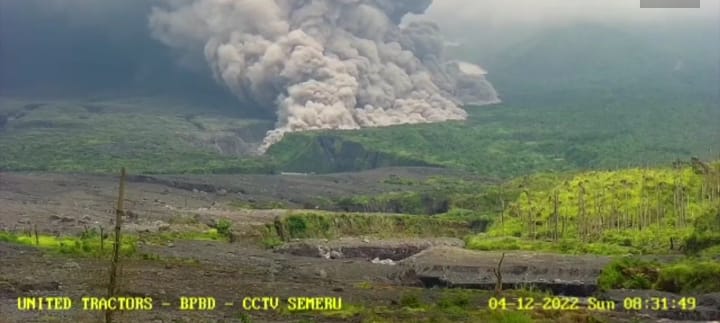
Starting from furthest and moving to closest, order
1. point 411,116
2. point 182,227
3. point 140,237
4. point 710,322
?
1. point 411,116
2. point 182,227
3. point 140,237
4. point 710,322

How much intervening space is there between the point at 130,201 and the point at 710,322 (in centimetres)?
5029

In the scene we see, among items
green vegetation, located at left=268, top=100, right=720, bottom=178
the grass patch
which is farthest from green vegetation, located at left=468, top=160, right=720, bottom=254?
green vegetation, located at left=268, top=100, right=720, bottom=178

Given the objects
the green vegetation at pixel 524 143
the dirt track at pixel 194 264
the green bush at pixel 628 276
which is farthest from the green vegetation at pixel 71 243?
the green vegetation at pixel 524 143

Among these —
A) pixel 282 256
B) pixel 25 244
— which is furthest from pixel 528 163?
pixel 25 244

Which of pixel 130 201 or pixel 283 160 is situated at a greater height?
pixel 283 160

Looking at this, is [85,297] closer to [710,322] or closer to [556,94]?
[710,322]

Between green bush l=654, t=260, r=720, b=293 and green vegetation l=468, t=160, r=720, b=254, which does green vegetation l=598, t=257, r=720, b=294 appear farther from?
green vegetation l=468, t=160, r=720, b=254

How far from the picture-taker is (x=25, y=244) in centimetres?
4975

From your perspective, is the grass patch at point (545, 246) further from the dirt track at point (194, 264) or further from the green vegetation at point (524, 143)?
the green vegetation at point (524, 143)

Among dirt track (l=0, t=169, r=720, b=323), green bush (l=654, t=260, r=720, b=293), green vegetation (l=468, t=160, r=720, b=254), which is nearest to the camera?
dirt track (l=0, t=169, r=720, b=323)

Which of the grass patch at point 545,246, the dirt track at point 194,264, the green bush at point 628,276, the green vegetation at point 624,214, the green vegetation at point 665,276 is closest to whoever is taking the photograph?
the dirt track at point 194,264

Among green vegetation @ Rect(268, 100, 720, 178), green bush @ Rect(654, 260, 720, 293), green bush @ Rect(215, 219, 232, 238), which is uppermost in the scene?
green vegetation @ Rect(268, 100, 720, 178)

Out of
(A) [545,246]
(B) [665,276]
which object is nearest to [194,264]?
(B) [665,276]

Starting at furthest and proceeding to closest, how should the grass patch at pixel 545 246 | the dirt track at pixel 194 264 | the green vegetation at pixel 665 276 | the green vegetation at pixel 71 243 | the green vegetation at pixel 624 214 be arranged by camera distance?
1. the green vegetation at pixel 624 214
2. the grass patch at pixel 545 246
3. the green vegetation at pixel 71 243
4. the green vegetation at pixel 665 276
5. the dirt track at pixel 194 264
